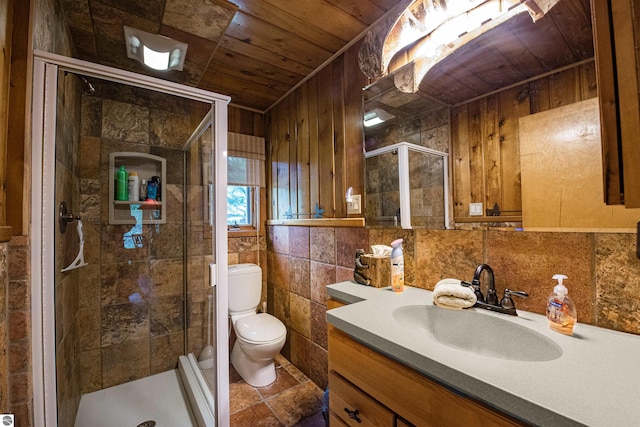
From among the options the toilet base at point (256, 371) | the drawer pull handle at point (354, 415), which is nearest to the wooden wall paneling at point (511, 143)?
the drawer pull handle at point (354, 415)

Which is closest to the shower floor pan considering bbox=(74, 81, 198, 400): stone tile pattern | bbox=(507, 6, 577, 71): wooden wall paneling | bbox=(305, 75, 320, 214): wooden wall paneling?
bbox=(74, 81, 198, 400): stone tile pattern

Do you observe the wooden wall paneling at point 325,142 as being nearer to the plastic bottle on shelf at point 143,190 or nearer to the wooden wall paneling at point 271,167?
the wooden wall paneling at point 271,167

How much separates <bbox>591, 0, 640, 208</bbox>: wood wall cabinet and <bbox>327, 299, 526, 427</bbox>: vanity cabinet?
0.54 meters

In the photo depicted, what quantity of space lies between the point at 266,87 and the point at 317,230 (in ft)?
4.16

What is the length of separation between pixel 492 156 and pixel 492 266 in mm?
422

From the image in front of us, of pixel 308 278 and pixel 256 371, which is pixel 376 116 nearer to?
pixel 308 278

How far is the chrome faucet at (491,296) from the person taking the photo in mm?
918

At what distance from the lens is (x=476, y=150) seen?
1039 millimetres

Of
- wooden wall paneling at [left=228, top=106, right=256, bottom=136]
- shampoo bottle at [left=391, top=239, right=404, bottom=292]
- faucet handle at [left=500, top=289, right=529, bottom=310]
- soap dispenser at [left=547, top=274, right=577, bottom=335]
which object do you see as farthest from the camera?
wooden wall paneling at [left=228, top=106, right=256, bottom=136]

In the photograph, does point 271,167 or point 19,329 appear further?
point 271,167

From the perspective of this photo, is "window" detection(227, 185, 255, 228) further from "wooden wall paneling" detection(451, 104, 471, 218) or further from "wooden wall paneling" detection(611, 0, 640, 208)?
"wooden wall paneling" detection(611, 0, 640, 208)

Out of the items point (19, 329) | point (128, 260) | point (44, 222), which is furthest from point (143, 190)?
point (19, 329)

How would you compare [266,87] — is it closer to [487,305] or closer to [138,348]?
[487,305]

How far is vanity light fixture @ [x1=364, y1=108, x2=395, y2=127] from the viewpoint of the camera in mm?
1442
